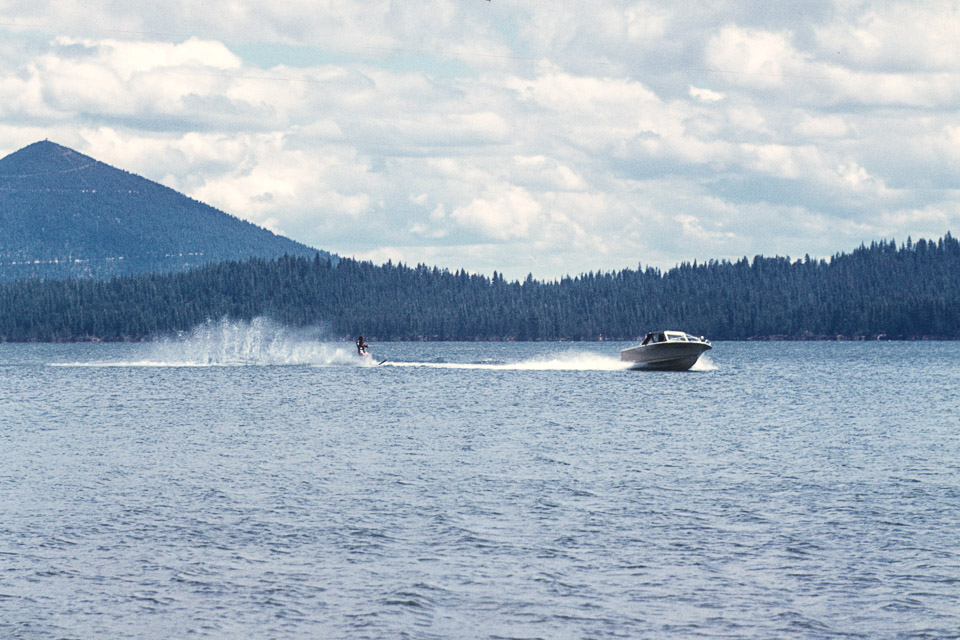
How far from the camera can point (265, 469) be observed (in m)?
42.0

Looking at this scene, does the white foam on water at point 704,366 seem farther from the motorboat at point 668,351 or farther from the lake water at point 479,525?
the lake water at point 479,525

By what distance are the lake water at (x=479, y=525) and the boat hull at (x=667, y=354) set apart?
80.1 ft

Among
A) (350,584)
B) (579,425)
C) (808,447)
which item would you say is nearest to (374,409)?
(579,425)

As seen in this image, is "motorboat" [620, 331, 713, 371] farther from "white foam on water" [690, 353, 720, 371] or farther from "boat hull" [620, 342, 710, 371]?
"white foam on water" [690, 353, 720, 371]

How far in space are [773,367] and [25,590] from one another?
134 m

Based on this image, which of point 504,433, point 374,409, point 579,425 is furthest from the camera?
point 374,409

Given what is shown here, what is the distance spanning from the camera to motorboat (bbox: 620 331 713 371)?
305 feet

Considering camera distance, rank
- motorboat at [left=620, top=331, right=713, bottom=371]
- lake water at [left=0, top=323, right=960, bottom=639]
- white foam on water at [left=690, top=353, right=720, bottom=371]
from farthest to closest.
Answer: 1. white foam on water at [left=690, top=353, right=720, bottom=371]
2. motorboat at [left=620, top=331, right=713, bottom=371]
3. lake water at [left=0, top=323, right=960, bottom=639]

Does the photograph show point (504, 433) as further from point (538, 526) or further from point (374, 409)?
point (538, 526)

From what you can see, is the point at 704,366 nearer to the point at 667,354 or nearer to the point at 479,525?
the point at 667,354

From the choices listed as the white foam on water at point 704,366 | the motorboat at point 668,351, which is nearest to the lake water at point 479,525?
the motorboat at point 668,351

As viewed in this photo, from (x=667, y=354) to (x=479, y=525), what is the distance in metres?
65.4

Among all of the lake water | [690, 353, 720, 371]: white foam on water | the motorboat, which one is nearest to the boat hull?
the motorboat

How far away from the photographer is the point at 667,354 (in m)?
93.9
